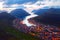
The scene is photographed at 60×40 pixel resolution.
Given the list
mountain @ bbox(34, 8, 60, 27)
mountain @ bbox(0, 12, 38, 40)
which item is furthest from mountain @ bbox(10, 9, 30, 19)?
mountain @ bbox(34, 8, 60, 27)

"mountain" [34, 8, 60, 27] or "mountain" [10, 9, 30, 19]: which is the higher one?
"mountain" [10, 9, 30, 19]

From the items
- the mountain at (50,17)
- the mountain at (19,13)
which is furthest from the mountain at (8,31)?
the mountain at (50,17)

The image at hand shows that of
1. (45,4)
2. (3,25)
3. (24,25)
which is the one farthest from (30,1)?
(3,25)

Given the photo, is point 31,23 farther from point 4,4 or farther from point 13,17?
point 4,4

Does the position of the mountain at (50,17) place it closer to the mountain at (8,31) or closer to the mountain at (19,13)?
the mountain at (19,13)

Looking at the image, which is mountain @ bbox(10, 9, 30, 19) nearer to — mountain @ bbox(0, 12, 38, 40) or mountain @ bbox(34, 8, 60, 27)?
mountain @ bbox(0, 12, 38, 40)

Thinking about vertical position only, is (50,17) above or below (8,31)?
above

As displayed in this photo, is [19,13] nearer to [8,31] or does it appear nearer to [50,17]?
[8,31]

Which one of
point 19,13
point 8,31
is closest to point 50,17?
point 19,13
